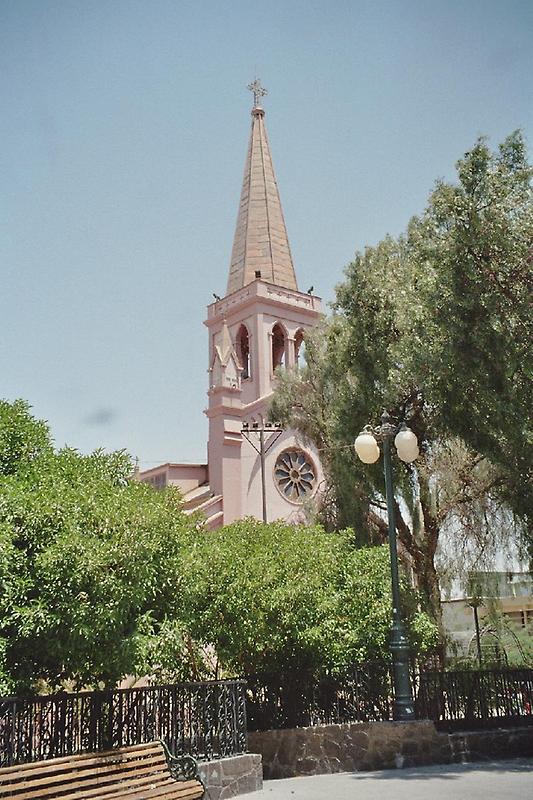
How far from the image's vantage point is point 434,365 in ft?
44.3

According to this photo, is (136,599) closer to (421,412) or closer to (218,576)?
(218,576)

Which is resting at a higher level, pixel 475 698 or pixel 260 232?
pixel 260 232

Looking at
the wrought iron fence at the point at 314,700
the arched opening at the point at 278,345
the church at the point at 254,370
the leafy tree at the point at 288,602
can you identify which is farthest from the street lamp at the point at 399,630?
the arched opening at the point at 278,345

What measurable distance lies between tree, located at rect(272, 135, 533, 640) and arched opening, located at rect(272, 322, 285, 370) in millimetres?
16340

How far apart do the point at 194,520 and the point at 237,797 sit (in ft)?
17.7

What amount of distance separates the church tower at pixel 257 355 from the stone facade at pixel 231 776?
1919cm

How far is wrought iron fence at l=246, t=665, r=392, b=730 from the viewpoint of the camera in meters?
13.3

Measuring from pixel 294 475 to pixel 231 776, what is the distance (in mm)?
25949

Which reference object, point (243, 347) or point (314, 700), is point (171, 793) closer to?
point (314, 700)

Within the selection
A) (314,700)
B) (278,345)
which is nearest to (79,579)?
(314,700)

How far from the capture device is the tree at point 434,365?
1266 cm

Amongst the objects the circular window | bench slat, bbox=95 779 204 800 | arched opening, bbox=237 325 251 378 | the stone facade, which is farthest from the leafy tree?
arched opening, bbox=237 325 251 378

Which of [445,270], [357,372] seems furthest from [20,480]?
[357,372]

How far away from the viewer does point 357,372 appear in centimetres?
1759
